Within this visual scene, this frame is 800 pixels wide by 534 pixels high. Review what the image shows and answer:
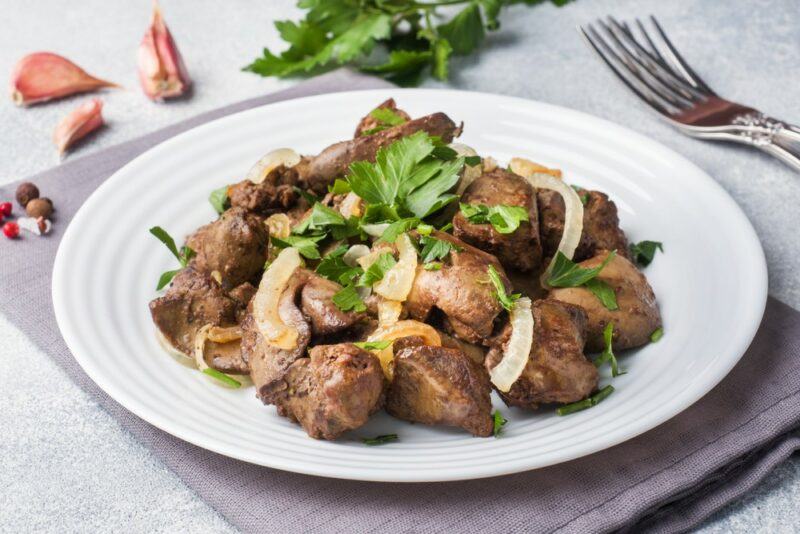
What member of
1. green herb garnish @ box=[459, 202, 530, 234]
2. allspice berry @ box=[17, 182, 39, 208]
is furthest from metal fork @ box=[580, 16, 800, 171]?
allspice berry @ box=[17, 182, 39, 208]

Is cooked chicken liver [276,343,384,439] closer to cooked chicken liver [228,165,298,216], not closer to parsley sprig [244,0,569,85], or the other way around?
cooked chicken liver [228,165,298,216]

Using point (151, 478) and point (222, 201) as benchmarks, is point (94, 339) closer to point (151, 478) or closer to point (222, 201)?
point (151, 478)

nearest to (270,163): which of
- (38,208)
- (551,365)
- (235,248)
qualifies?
(235,248)

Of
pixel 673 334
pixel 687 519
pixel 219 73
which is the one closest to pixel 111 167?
pixel 219 73

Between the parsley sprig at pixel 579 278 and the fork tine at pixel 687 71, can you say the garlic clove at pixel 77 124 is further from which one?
the fork tine at pixel 687 71

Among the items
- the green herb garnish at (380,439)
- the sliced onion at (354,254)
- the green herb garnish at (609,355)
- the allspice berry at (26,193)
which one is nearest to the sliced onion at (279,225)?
the sliced onion at (354,254)
